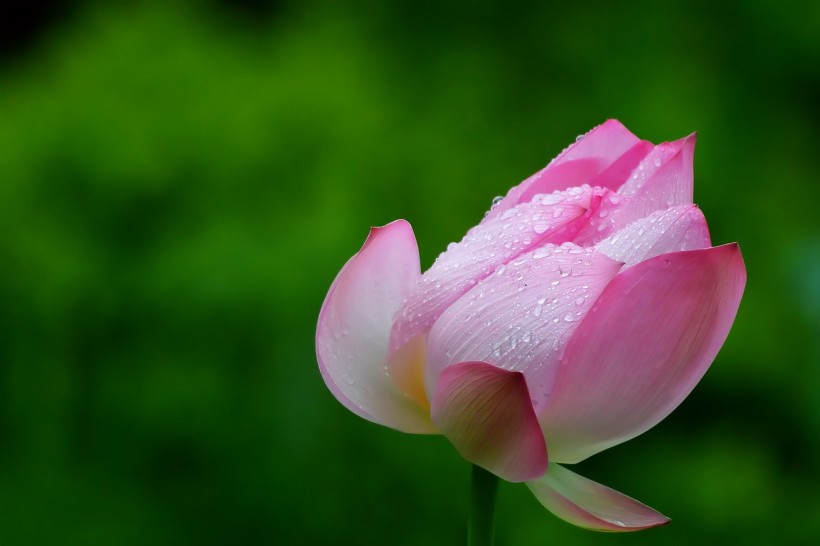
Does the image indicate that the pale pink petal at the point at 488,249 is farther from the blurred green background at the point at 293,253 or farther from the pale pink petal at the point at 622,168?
the blurred green background at the point at 293,253

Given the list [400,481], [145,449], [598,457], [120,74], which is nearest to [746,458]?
[598,457]

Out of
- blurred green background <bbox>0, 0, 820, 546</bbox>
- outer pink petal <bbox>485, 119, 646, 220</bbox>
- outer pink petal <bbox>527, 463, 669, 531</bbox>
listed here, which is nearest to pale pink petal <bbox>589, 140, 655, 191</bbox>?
outer pink petal <bbox>485, 119, 646, 220</bbox>

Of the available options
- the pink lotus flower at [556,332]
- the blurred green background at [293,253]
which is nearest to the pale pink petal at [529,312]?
the pink lotus flower at [556,332]

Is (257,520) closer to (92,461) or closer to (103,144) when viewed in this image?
(92,461)

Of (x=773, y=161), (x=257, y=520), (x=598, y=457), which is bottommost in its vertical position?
(x=257, y=520)

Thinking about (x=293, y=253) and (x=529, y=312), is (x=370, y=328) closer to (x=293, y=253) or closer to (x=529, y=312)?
(x=529, y=312)

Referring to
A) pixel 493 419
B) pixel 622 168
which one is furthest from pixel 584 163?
pixel 493 419
